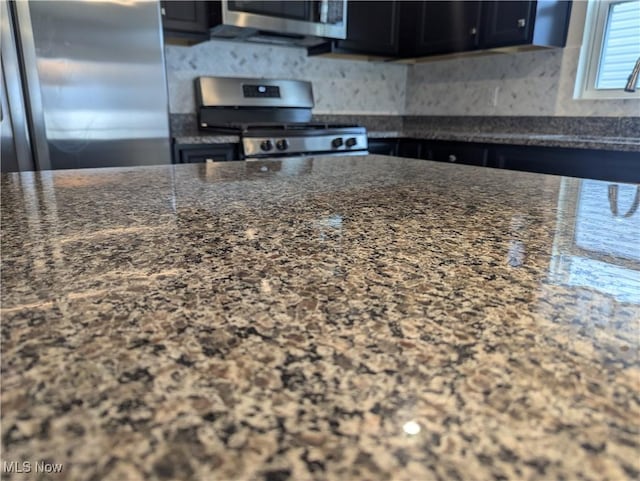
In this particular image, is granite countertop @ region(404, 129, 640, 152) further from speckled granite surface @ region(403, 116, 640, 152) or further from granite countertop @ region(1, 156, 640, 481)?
granite countertop @ region(1, 156, 640, 481)

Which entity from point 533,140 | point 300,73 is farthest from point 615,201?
point 300,73

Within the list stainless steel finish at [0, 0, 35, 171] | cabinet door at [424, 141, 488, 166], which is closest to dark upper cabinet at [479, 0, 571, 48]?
cabinet door at [424, 141, 488, 166]

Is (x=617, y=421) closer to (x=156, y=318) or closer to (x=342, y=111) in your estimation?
(x=156, y=318)

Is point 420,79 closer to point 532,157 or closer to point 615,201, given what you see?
point 532,157

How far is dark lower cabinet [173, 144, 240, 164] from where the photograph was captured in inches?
101

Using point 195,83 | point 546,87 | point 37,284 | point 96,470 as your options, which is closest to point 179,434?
point 96,470

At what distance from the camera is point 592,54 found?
2781mm

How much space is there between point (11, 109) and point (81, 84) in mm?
319

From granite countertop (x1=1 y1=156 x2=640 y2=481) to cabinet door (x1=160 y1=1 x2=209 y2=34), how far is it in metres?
2.27

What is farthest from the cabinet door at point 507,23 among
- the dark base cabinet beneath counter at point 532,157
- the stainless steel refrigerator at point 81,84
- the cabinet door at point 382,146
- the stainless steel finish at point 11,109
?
the stainless steel finish at point 11,109

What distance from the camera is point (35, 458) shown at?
0.22 m

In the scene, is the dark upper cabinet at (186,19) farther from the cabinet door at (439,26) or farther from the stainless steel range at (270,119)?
the cabinet door at (439,26)

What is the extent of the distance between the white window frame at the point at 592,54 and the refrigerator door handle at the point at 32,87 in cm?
298

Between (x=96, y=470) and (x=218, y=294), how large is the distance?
0.21 meters
